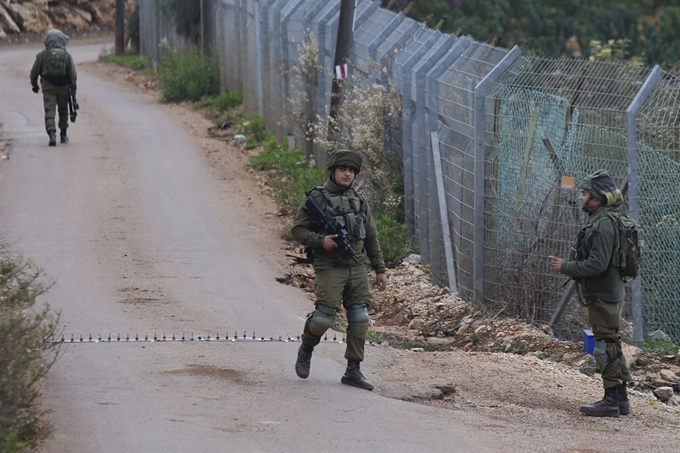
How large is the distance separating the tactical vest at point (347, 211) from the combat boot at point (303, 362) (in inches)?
32.6

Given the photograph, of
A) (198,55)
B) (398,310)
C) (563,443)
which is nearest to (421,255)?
(398,310)

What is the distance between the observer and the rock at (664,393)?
859 cm

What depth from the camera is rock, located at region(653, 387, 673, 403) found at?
859 cm

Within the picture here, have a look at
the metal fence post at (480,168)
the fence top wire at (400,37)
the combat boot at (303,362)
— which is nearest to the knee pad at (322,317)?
the combat boot at (303,362)

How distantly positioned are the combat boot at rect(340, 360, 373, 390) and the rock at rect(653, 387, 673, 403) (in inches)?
89.8

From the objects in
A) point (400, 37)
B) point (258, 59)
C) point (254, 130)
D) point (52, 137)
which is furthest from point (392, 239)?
point (258, 59)

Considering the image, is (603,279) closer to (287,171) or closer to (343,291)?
(343,291)

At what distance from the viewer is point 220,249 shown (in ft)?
42.9

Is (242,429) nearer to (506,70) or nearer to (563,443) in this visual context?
(563,443)

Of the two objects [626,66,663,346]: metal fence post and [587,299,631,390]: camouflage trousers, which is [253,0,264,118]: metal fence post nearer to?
[626,66,663,346]: metal fence post

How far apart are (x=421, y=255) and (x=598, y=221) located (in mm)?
5247

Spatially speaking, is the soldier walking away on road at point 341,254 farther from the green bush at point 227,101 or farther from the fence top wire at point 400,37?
the green bush at point 227,101

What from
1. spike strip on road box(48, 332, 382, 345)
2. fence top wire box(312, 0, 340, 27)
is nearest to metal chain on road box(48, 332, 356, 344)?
spike strip on road box(48, 332, 382, 345)

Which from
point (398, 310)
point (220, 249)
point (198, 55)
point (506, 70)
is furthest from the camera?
point (198, 55)
